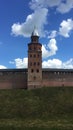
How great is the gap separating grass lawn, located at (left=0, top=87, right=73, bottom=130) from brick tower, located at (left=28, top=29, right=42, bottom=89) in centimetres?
485

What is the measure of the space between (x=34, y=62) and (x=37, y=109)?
2224cm

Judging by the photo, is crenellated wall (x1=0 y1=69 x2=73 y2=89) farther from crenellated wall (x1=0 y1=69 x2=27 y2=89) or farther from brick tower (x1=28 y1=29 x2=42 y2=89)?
brick tower (x1=28 y1=29 x2=42 y2=89)

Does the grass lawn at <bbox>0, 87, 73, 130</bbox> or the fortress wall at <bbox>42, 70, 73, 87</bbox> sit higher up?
the fortress wall at <bbox>42, 70, 73, 87</bbox>

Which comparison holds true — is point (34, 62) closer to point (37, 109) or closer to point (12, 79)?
point (12, 79)

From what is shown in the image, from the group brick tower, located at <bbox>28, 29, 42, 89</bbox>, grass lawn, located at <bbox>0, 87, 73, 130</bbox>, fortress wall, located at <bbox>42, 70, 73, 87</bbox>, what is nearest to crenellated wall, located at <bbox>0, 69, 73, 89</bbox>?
fortress wall, located at <bbox>42, 70, 73, 87</bbox>

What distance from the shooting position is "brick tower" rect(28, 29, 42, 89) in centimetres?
8162

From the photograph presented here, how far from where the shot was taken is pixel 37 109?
6312 cm

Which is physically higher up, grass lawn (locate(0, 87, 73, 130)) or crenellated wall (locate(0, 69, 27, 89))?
crenellated wall (locate(0, 69, 27, 89))

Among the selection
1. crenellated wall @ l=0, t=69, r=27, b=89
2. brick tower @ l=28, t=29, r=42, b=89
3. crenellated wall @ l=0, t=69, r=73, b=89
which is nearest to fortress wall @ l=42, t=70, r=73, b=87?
crenellated wall @ l=0, t=69, r=73, b=89

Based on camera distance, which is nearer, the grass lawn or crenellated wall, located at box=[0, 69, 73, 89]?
the grass lawn

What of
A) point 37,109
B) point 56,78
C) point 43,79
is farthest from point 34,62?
point 37,109

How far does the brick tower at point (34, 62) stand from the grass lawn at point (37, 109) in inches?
191

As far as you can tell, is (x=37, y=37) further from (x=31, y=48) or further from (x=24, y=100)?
(x=24, y=100)

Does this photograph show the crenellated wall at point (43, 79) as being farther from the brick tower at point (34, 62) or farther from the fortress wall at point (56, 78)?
the brick tower at point (34, 62)
